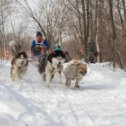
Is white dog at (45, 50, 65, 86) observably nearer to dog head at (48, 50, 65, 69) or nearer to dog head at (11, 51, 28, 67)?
dog head at (48, 50, 65, 69)

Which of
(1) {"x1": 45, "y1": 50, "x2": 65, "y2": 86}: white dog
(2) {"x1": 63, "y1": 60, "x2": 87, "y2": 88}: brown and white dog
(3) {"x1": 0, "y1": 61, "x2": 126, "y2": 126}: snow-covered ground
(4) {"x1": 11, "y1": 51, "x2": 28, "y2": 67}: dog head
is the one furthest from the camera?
(4) {"x1": 11, "y1": 51, "x2": 28, "y2": 67}: dog head

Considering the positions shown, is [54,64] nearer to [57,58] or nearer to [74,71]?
[57,58]

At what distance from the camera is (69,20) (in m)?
38.4

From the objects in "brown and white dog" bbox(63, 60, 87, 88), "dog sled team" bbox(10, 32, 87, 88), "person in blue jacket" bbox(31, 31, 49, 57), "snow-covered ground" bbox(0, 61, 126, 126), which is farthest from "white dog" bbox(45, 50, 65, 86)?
"person in blue jacket" bbox(31, 31, 49, 57)

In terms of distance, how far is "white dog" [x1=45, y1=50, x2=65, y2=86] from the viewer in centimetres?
1098

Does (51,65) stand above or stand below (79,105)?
above

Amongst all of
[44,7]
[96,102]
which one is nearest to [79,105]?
[96,102]

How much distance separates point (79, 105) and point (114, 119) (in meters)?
1.56

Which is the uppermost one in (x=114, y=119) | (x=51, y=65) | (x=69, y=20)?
(x=69, y=20)

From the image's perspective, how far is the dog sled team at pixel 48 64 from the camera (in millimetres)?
10930

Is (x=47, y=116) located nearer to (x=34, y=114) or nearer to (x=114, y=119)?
(x=34, y=114)

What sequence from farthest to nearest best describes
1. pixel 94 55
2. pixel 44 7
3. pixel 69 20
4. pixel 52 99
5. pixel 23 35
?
1. pixel 23 35
2. pixel 44 7
3. pixel 69 20
4. pixel 94 55
5. pixel 52 99

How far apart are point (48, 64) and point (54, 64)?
35 cm

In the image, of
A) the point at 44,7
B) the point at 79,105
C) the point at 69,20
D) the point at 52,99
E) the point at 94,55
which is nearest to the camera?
the point at 79,105
